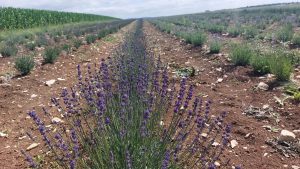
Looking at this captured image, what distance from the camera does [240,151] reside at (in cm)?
366

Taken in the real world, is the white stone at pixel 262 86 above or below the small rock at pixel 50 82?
above

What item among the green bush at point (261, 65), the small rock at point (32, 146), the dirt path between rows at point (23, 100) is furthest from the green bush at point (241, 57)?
the small rock at point (32, 146)

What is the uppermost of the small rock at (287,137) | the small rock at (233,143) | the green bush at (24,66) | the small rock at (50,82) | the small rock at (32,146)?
the green bush at (24,66)

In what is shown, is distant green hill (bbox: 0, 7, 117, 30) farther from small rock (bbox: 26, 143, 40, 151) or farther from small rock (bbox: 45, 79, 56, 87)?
small rock (bbox: 26, 143, 40, 151)

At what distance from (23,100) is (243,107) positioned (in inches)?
143

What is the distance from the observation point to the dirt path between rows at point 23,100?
149 inches

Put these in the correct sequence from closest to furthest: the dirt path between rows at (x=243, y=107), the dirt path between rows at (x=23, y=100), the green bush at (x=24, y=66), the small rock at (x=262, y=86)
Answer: the dirt path between rows at (x=243, y=107) → the dirt path between rows at (x=23, y=100) → the small rock at (x=262, y=86) → the green bush at (x=24, y=66)

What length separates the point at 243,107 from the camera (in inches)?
197

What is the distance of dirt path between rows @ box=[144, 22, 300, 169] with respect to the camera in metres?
3.49

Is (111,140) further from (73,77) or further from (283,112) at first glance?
(73,77)

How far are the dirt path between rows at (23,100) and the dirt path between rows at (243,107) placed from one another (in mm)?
2315

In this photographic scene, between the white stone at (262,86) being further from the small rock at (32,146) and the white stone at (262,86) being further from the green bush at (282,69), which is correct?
the small rock at (32,146)

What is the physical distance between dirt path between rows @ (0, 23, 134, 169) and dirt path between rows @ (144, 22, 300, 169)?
2.31 m

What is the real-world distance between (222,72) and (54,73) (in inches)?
152
